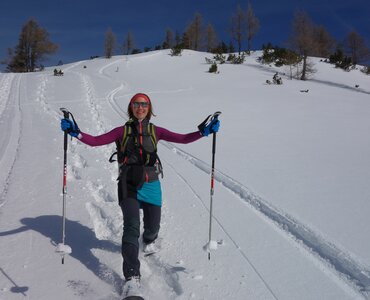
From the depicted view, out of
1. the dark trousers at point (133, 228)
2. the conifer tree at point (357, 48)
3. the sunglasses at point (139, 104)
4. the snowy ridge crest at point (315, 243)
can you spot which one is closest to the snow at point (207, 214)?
the snowy ridge crest at point (315, 243)

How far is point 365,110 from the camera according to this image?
43.2 ft

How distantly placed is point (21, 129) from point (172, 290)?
282 inches

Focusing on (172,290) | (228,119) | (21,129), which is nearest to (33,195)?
(172,290)

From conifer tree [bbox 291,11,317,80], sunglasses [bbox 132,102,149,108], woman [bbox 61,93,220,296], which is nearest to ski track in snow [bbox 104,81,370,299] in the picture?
woman [bbox 61,93,220,296]

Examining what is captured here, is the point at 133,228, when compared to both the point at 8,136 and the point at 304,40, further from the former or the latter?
the point at 304,40

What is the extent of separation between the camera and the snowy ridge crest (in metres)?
3.18

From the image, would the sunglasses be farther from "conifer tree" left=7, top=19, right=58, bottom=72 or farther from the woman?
"conifer tree" left=7, top=19, right=58, bottom=72

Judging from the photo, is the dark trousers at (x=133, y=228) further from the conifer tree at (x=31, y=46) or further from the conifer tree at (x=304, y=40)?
the conifer tree at (x=31, y=46)

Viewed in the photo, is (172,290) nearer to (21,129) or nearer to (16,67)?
(21,129)

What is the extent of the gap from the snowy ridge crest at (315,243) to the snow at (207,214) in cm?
1

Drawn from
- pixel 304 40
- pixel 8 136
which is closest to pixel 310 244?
pixel 8 136

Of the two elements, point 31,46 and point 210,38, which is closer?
point 31,46

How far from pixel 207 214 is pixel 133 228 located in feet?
5.46

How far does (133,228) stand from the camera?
299 centimetres
